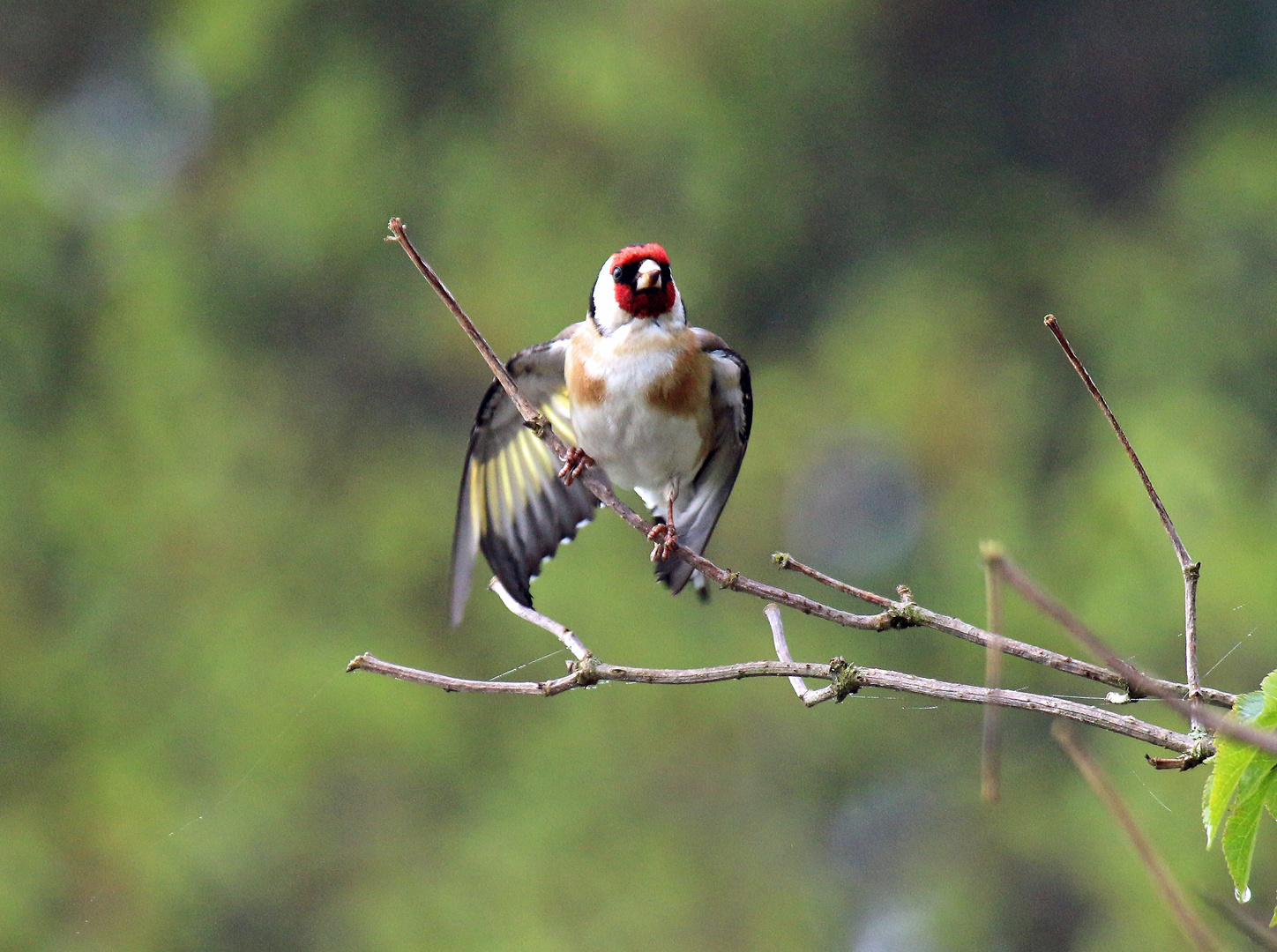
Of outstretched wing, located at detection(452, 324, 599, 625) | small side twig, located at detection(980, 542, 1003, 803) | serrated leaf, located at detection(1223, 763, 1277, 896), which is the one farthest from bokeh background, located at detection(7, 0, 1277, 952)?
small side twig, located at detection(980, 542, 1003, 803)

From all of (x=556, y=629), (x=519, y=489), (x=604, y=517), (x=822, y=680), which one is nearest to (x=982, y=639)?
(x=822, y=680)

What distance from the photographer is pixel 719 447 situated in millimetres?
2398

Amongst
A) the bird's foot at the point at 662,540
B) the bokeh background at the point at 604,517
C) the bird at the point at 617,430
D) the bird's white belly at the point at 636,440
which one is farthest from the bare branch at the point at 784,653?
the bokeh background at the point at 604,517

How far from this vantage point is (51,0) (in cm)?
738

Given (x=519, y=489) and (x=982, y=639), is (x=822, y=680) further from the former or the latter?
(x=519, y=489)

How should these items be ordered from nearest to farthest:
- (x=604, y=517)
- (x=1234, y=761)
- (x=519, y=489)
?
(x=1234, y=761) → (x=519, y=489) → (x=604, y=517)

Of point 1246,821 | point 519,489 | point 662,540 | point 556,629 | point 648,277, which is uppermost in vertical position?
point 648,277

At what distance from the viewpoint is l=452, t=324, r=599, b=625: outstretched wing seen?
7.91 ft

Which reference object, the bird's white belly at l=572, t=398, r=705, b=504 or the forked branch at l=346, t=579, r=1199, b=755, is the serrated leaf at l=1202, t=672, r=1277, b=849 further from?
the bird's white belly at l=572, t=398, r=705, b=504

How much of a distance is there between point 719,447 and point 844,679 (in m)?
1.36

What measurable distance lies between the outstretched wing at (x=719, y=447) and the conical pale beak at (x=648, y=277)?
0.15 metres

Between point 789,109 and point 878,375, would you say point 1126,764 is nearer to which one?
point 878,375

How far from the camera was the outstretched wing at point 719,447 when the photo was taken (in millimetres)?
2297

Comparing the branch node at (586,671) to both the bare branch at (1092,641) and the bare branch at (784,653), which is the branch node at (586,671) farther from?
the bare branch at (1092,641)
